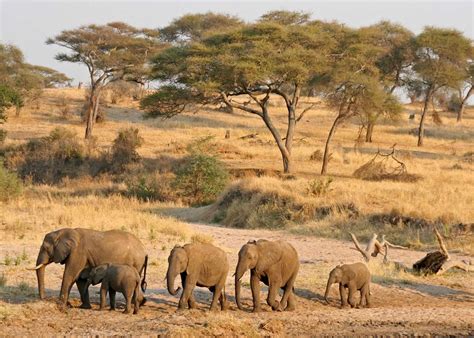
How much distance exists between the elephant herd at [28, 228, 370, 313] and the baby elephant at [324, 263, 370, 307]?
836 mm

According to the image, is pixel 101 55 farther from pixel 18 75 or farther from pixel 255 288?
pixel 255 288

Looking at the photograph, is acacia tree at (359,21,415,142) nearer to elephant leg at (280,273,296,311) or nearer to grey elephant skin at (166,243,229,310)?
elephant leg at (280,273,296,311)

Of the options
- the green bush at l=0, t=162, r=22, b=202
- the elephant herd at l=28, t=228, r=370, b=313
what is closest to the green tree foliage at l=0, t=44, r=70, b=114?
the green bush at l=0, t=162, r=22, b=202

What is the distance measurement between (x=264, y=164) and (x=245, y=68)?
17.6ft

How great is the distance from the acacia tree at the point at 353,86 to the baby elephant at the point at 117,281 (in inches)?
828

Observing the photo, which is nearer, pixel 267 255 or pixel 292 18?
pixel 267 255

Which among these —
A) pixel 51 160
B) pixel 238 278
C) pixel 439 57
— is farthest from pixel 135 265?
pixel 439 57

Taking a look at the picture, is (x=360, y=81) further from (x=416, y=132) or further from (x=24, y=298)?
(x=24, y=298)

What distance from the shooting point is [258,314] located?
10.8 metres

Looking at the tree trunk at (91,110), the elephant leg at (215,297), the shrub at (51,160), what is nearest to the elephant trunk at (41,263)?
the elephant leg at (215,297)

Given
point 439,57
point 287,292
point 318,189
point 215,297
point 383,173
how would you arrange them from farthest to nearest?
point 439,57
point 383,173
point 318,189
point 287,292
point 215,297

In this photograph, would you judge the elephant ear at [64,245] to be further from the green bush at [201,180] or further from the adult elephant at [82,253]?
the green bush at [201,180]

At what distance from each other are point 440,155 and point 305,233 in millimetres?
19923

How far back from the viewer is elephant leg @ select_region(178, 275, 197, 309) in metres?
10.2
